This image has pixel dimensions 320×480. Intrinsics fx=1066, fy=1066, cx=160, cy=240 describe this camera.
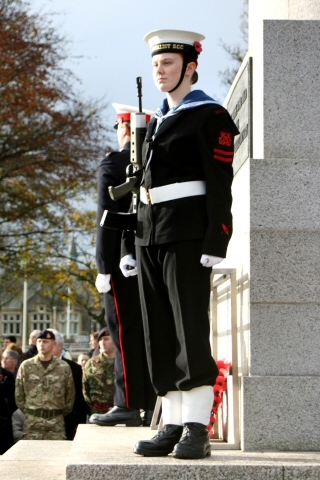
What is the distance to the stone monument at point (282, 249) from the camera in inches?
213

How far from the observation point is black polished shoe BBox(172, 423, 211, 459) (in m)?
4.98

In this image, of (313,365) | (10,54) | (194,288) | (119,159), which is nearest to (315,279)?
(313,365)

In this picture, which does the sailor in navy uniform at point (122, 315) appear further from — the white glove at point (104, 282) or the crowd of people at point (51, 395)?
the crowd of people at point (51, 395)

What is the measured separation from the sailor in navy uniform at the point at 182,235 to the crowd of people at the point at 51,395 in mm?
4457

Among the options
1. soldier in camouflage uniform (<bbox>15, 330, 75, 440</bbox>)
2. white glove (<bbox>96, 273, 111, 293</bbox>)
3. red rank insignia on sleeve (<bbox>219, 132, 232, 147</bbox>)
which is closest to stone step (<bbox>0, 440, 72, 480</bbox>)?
white glove (<bbox>96, 273, 111, 293</bbox>)

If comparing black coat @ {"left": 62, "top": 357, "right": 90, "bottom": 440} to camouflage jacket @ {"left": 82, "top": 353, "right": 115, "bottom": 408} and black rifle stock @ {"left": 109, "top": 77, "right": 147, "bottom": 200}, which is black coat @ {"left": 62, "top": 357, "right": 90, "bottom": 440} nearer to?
camouflage jacket @ {"left": 82, "top": 353, "right": 115, "bottom": 408}

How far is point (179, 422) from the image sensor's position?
520 cm

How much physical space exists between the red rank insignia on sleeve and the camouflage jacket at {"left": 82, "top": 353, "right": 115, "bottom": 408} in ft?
15.7

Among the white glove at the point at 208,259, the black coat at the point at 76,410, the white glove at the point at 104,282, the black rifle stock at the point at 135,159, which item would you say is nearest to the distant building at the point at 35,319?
the black coat at the point at 76,410

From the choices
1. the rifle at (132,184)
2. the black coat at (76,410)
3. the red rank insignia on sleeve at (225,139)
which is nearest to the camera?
the red rank insignia on sleeve at (225,139)

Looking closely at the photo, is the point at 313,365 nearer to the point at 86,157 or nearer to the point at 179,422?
the point at 179,422

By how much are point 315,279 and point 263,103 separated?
1.00 m

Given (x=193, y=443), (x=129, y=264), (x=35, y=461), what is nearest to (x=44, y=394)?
(x=35, y=461)

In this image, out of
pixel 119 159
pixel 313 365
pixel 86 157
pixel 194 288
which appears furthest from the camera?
pixel 86 157
